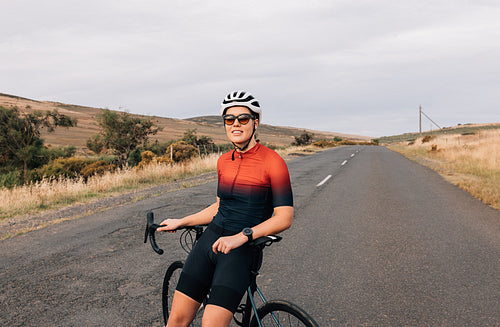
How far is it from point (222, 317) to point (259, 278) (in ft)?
8.15

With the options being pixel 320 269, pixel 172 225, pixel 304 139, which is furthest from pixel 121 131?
pixel 304 139

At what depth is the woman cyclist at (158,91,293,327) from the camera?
1903 millimetres

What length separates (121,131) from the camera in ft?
75.2

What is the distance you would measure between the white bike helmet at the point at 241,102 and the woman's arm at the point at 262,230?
66cm

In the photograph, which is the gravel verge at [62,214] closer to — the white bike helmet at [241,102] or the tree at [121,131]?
the white bike helmet at [241,102]

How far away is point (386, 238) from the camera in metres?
5.95

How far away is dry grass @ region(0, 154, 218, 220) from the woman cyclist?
8.29m

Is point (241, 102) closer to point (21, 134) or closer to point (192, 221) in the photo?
point (192, 221)

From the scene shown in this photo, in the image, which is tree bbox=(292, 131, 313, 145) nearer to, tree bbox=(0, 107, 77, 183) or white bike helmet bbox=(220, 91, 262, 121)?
tree bbox=(0, 107, 77, 183)

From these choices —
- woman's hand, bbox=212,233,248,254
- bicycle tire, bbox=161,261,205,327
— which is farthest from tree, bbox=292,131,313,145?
woman's hand, bbox=212,233,248,254

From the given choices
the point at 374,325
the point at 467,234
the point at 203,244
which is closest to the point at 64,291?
the point at 203,244

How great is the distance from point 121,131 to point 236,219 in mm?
22658

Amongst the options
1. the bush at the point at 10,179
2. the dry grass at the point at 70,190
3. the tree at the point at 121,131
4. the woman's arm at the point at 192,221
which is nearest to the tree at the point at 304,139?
the tree at the point at 121,131

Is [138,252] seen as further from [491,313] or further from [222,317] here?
[491,313]
